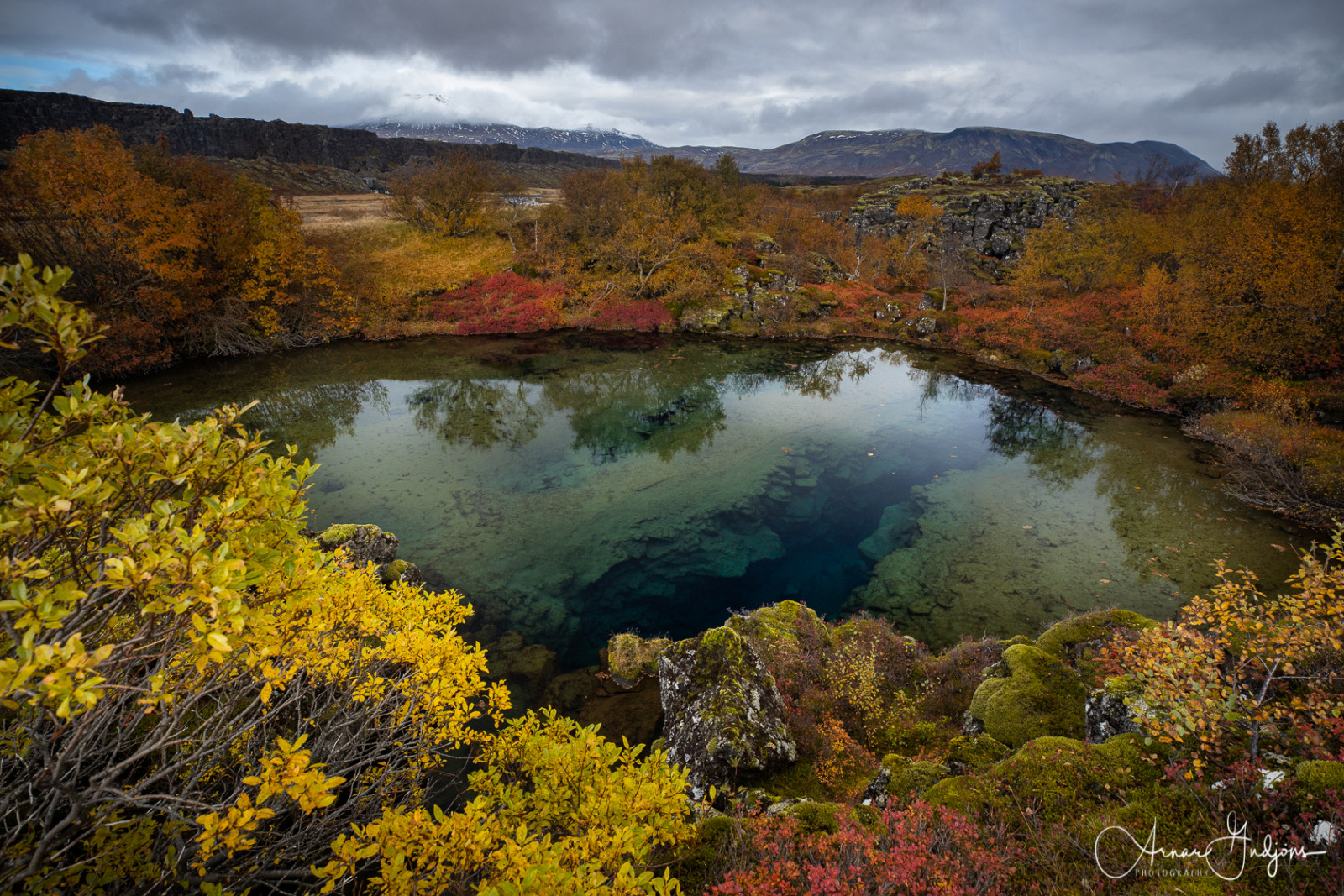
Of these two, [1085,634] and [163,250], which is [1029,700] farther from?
[163,250]

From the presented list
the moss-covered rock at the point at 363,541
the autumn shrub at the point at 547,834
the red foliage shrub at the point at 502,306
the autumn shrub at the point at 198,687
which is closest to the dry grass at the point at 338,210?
the red foliage shrub at the point at 502,306

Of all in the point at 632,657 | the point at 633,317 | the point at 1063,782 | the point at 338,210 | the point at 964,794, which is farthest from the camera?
the point at 338,210

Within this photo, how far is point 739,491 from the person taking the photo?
60.2 ft

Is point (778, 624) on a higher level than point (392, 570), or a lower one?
higher

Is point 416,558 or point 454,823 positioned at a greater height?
point 454,823

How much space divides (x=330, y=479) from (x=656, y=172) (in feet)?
141

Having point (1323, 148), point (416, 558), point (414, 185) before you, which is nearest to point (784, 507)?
point (416, 558)

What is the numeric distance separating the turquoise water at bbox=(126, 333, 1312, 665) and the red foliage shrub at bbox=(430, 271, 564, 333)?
8.09m

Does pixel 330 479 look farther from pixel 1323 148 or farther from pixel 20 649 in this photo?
pixel 1323 148

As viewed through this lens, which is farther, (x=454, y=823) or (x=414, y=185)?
(x=414, y=185)

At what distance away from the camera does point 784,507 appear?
57.5 feet
